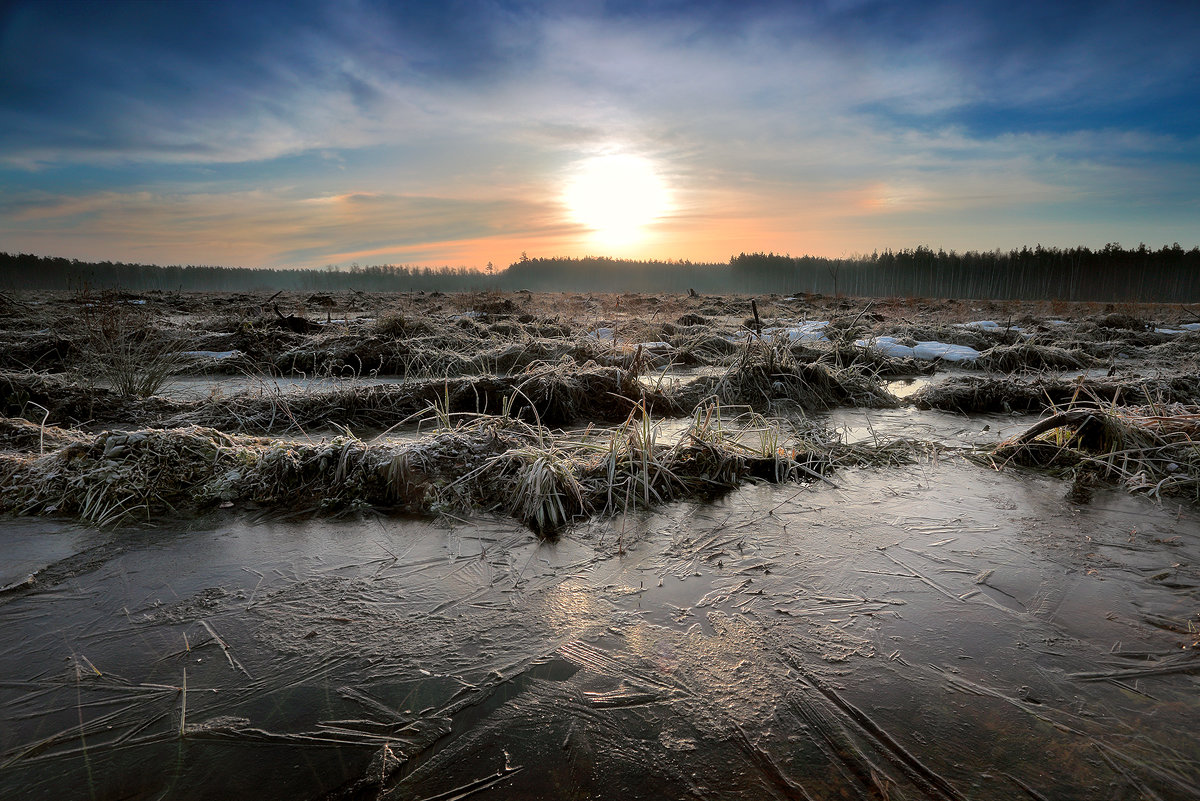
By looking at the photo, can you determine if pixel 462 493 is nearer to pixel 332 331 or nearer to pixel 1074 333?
pixel 332 331

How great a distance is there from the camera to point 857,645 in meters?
1.88

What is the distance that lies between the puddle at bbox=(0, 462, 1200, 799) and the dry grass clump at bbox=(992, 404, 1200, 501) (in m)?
0.72

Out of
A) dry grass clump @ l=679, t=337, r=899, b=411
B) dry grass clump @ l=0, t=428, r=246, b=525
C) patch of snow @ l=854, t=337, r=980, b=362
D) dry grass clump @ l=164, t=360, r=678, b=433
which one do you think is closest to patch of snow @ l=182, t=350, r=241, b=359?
dry grass clump @ l=164, t=360, r=678, b=433

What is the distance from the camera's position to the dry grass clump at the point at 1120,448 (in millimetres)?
3386

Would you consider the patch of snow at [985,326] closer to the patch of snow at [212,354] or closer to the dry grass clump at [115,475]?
the dry grass clump at [115,475]

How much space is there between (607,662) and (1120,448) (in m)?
3.93

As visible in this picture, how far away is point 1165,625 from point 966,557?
0.64 metres

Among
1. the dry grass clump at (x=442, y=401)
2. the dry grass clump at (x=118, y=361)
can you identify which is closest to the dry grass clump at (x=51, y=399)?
the dry grass clump at (x=118, y=361)

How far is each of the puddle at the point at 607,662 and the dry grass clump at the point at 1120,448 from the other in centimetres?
72

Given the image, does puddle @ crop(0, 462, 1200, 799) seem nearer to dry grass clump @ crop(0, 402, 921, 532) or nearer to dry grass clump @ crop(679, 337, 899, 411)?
dry grass clump @ crop(0, 402, 921, 532)

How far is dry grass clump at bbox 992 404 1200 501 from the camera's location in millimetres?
3386

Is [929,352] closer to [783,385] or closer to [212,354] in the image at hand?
[783,385]

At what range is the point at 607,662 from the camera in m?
1.79

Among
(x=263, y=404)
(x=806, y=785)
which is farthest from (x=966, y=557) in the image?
(x=263, y=404)
